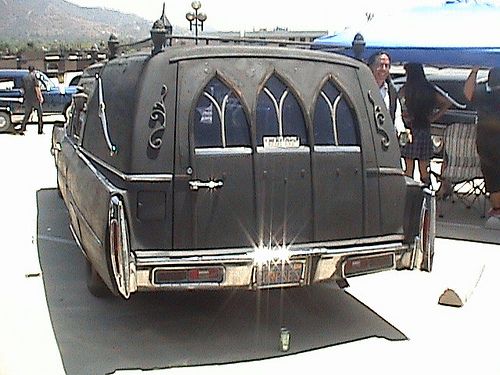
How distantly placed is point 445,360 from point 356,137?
1.60 metres

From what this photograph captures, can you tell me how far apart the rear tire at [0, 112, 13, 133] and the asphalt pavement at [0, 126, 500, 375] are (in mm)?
11647

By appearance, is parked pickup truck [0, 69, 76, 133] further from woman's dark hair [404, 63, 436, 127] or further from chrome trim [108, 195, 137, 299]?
chrome trim [108, 195, 137, 299]

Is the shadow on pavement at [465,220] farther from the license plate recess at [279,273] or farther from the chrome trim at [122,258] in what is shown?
the chrome trim at [122,258]

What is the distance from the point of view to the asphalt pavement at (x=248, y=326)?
4812 mm

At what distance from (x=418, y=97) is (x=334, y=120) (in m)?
4.06

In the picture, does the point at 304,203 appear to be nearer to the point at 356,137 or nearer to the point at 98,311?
the point at 356,137

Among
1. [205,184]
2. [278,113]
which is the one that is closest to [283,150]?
[278,113]

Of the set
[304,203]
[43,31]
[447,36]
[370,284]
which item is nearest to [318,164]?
[304,203]

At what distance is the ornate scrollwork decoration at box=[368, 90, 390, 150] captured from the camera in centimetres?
530

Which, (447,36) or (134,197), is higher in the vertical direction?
(447,36)

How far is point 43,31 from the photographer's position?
178m

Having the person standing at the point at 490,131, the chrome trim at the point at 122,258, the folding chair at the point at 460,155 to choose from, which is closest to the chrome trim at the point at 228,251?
the chrome trim at the point at 122,258

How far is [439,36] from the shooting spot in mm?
8828

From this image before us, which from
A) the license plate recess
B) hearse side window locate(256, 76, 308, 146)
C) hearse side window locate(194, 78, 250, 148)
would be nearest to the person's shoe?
hearse side window locate(256, 76, 308, 146)
